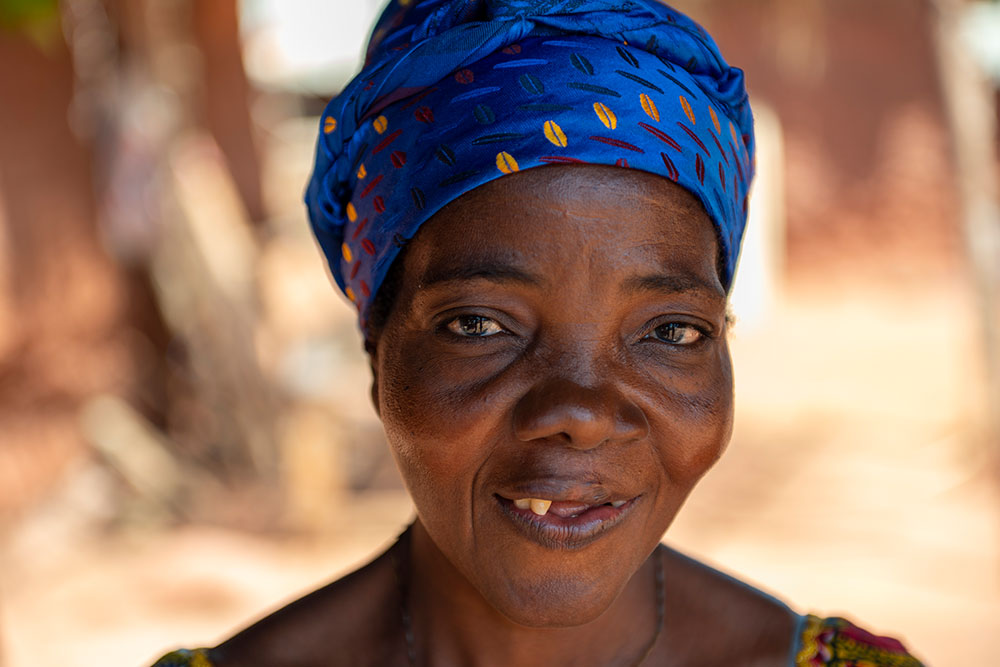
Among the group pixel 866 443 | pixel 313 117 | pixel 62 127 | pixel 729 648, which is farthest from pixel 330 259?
pixel 313 117

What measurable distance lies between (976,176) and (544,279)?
634 cm

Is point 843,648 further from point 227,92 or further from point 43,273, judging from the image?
point 227,92

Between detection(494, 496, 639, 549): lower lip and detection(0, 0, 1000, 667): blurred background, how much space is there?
344 cm

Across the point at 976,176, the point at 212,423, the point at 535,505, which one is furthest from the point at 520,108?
the point at 976,176

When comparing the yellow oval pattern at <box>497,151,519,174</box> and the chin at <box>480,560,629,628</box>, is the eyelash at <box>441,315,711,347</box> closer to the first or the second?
the yellow oval pattern at <box>497,151,519,174</box>

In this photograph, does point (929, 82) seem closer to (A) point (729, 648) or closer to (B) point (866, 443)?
(B) point (866, 443)

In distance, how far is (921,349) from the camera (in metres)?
10.3

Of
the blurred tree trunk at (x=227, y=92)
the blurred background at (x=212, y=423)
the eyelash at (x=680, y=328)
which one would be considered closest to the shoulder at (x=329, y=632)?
the eyelash at (x=680, y=328)

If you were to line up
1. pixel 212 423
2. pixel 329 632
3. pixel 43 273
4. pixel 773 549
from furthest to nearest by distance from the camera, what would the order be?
pixel 212 423, pixel 773 549, pixel 43 273, pixel 329 632

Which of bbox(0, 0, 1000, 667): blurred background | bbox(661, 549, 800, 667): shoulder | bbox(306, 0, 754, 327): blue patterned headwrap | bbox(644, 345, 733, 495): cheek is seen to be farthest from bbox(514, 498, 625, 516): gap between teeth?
bbox(0, 0, 1000, 667): blurred background

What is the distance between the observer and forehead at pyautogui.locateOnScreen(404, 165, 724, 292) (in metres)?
1.30

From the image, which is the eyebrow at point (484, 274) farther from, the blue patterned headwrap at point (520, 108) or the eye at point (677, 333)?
the eye at point (677, 333)

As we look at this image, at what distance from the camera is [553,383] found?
4.26 ft

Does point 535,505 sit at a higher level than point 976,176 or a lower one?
lower
